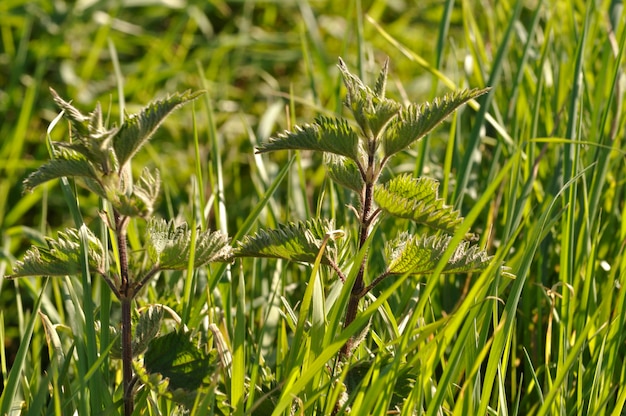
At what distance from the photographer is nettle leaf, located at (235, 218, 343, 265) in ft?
3.62

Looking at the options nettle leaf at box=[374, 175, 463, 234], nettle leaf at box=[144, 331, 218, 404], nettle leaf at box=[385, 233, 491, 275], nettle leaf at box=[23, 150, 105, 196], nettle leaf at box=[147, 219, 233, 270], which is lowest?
nettle leaf at box=[144, 331, 218, 404]

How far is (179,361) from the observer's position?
3.59 ft

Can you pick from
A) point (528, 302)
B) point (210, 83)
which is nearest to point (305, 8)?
point (210, 83)

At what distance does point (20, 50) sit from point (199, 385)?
2.18 m

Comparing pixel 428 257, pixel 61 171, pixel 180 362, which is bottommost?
pixel 180 362

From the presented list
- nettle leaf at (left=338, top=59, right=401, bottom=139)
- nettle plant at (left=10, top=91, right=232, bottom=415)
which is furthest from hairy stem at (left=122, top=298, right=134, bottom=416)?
nettle leaf at (left=338, top=59, right=401, bottom=139)

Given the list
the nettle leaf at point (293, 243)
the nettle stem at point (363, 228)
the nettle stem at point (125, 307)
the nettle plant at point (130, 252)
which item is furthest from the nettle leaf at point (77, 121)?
the nettle stem at point (363, 228)

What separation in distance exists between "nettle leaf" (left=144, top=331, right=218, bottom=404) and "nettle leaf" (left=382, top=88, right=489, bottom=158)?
337mm

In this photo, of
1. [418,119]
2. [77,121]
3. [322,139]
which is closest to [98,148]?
[77,121]

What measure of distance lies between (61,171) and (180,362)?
10.7 inches

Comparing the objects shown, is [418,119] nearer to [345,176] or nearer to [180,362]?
[345,176]

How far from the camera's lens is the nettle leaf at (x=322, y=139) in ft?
3.57

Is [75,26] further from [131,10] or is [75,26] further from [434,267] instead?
[434,267]

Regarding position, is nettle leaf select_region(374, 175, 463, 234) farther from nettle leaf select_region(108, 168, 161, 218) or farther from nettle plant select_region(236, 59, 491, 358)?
nettle leaf select_region(108, 168, 161, 218)
